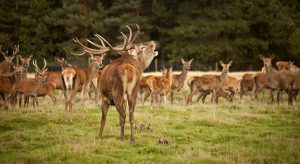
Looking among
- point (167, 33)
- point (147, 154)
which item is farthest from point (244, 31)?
point (147, 154)

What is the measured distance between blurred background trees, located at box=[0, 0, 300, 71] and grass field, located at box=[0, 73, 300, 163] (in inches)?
955

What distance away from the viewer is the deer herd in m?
9.84

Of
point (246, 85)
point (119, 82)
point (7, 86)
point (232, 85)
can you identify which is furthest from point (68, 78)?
point (246, 85)

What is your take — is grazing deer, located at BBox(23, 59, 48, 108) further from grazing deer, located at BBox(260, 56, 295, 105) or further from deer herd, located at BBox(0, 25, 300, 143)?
grazing deer, located at BBox(260, 56, 295, 105)

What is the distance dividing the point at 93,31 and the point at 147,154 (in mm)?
32366

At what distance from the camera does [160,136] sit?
10844 mm

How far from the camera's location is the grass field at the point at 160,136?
8789 millimetres

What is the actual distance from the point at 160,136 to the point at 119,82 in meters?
1.82

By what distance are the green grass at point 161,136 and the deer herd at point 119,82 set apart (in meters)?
0.57

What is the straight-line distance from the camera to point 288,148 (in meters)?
9.54

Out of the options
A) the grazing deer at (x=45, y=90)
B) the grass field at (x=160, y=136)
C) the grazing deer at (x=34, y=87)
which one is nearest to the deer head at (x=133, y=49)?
the grass field at (x=160, y=136)

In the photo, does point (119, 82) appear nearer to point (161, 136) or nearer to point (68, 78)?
point (161, 136)

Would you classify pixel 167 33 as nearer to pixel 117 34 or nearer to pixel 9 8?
pixel 117 34

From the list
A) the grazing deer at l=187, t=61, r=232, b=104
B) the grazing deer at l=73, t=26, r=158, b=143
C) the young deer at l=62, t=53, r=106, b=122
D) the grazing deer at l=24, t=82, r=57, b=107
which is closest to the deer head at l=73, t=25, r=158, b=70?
the grazing deer at l=73, t=26, r=158, b=143
